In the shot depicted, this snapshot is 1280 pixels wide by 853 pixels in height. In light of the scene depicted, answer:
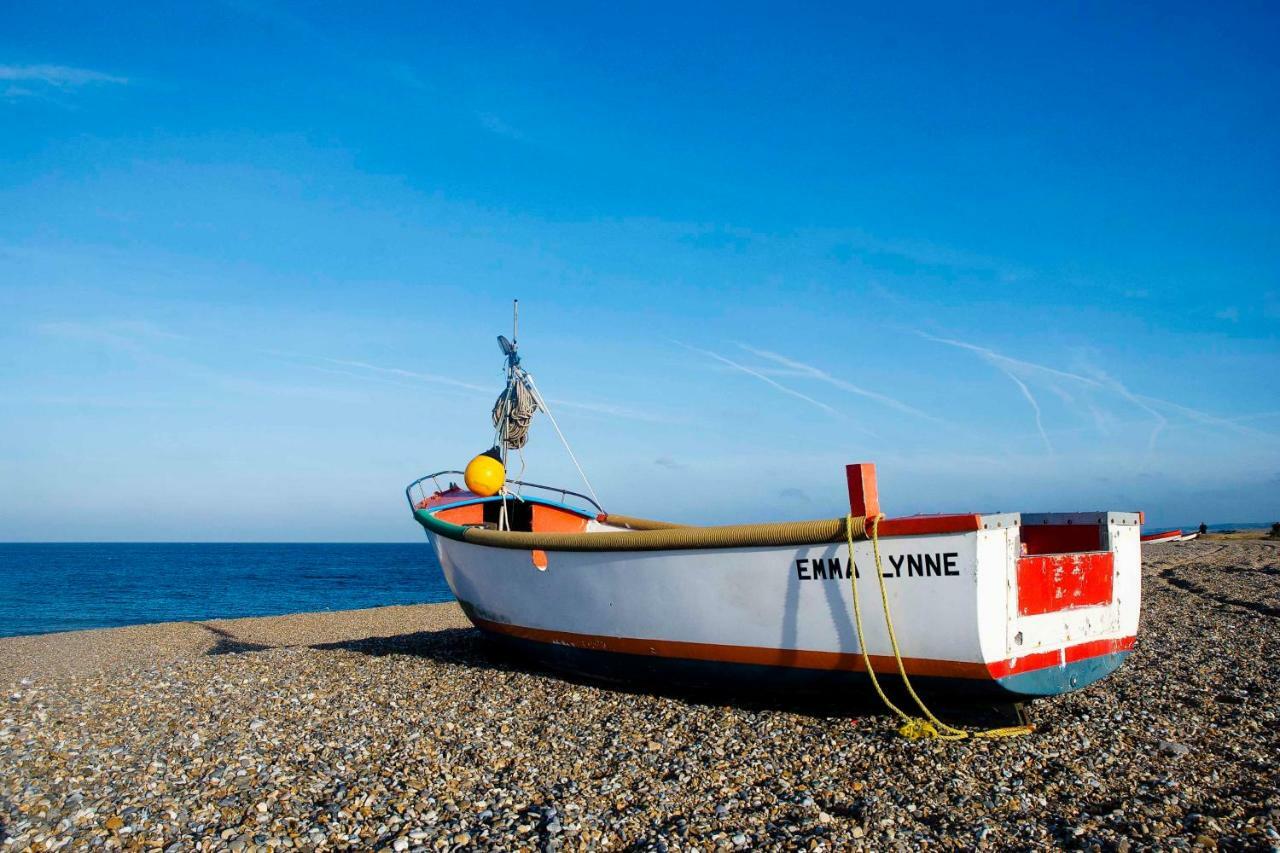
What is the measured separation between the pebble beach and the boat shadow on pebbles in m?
0.08

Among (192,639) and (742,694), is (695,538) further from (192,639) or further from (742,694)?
(192,639)

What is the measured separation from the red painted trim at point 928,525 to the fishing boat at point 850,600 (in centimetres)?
1

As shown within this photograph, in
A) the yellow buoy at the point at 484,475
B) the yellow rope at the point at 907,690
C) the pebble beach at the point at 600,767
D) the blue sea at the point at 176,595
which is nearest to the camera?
the pebble beach at the point at 600,767

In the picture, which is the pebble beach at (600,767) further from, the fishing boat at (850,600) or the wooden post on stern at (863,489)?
the wooden post on stern at (863,489)

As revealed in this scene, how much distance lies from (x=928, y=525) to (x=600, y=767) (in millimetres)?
3082

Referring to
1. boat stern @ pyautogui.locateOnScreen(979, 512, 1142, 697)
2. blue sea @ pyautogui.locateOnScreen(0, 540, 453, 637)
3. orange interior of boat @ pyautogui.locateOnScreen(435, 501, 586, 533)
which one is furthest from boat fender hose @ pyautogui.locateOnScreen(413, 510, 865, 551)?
blue sea @ pyautogui.locateOnScreen(0, 540, 453, 637)

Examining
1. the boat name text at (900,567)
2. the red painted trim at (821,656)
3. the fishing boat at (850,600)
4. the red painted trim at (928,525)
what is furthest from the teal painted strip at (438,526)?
the red painted trim at (928,525)

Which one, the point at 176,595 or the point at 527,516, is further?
the point at 176,595

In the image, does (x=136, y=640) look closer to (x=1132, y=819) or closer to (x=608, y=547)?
(x=608, y=547)

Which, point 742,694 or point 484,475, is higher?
point 484,475

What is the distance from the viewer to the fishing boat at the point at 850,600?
609cm

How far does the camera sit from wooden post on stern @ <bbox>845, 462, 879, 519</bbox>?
6441 mm

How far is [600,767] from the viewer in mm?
5996

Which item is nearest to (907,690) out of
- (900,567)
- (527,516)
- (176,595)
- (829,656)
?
(829,656)
